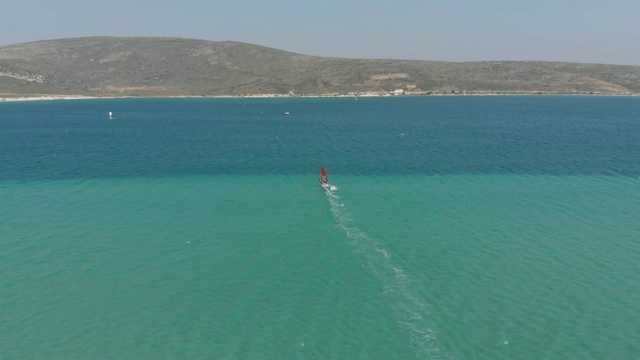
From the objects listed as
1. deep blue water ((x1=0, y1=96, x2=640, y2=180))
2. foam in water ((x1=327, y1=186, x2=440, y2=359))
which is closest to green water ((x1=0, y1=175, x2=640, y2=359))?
foam in water ((x1=327, y1=186, x2=440, y2=359))

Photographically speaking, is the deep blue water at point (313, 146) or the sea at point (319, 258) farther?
the deep blue water at point (313, 146)

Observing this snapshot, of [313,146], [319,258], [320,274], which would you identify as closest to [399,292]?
[320,274]

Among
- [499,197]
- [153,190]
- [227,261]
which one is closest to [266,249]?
[227,261]

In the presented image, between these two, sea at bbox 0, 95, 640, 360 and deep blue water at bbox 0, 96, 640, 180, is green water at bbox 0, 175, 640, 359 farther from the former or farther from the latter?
deep blue water at bbox 0, 96, 640, 180

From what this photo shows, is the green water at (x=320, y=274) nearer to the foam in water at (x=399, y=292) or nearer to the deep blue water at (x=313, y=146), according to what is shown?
the foam in water at (x=399, y=292)

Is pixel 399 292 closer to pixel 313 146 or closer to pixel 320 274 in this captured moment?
pixel 320 274

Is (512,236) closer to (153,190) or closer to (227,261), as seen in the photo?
(227,261)

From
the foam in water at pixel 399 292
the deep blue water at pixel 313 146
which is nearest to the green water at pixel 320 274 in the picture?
the foam in water at pixel 399 292
